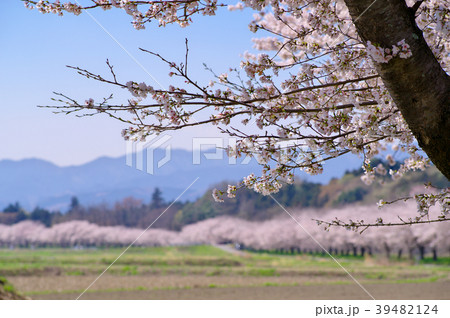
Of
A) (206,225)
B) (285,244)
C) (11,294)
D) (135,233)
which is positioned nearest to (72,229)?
(135,233)

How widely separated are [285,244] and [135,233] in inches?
279

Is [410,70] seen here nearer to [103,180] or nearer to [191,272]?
[191,272]

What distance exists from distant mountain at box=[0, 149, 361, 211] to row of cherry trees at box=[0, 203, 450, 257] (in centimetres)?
144

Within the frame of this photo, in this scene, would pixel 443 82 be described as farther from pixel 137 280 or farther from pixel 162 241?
pixel 162 241

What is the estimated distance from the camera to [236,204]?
1992cm

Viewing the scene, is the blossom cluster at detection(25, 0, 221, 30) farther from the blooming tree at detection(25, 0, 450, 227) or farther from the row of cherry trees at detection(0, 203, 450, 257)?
the row of cherry trees at detection(0, 203, 450, 257)

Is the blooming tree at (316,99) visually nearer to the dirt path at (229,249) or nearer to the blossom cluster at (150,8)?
the blossom cluster at (150,8)

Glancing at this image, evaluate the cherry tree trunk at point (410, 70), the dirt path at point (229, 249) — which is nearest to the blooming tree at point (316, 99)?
the cherry tree trunk at point (410, 70)

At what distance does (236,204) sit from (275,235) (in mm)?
2193

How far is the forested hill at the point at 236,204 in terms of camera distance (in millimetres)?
16797

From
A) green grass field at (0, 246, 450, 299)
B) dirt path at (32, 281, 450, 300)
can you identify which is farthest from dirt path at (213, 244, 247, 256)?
dirt path at (32, 281, 450, 300)

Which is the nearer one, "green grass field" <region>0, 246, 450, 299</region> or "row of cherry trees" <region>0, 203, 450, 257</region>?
"green grass field" <region>0, 246, 450, 299</region>

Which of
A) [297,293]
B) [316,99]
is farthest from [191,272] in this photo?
[316,99]

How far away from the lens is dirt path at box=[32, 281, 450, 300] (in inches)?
528
